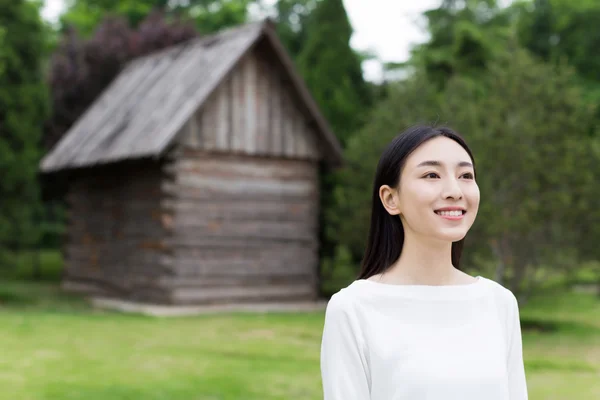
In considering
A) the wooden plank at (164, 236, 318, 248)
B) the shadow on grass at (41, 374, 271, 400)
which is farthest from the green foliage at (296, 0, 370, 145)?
the shadow on grass at (41, 374, 271, 400)

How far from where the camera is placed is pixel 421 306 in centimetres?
266

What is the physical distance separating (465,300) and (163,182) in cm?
1308

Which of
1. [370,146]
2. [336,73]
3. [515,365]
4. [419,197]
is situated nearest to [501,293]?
[515,365]

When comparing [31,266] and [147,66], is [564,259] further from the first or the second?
[31,266]

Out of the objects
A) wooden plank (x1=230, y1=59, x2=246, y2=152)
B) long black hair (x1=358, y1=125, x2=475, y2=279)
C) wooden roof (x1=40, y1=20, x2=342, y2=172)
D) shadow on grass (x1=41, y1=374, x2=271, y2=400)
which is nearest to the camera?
long black hair (x1=358, y1=125, x2=475, y2=279)

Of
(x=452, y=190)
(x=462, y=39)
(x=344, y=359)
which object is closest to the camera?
(x=344, y=359)

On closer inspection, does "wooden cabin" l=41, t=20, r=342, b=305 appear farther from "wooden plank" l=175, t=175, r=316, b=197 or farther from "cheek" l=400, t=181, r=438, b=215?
"cheek" l=400, t=181, r=438, b=215

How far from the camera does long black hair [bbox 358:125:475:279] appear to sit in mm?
2771

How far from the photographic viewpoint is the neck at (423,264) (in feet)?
9.05

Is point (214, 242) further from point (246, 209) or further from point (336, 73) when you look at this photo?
point (336, 73)

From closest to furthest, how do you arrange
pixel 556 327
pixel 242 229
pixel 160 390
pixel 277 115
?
1. pixel 160 390
2. pixel 556 327
3. pixel 242 229
4. pixel 277 115

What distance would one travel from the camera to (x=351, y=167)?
54.5 ft

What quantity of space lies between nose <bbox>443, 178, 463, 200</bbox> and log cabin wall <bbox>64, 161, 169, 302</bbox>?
1289cm

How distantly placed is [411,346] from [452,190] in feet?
1.66
